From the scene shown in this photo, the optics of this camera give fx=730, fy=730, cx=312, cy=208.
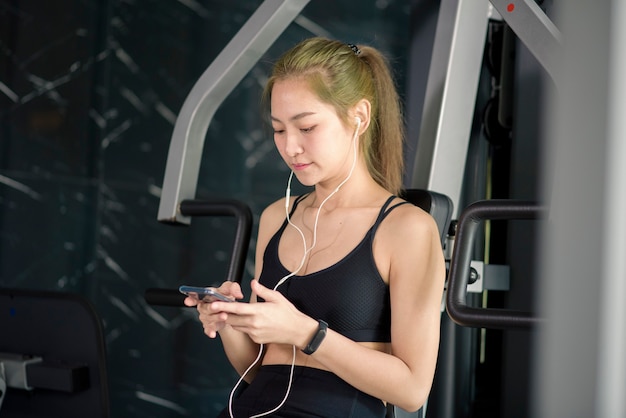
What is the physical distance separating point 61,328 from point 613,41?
63.3 inches

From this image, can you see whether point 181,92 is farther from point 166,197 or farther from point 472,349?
point 472,349

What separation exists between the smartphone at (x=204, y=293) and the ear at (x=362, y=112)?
0.48m

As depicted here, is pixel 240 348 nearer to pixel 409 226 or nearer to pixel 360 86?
pixel 409 226

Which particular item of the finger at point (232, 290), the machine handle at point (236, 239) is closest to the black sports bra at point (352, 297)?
the finger at point (232, 290)

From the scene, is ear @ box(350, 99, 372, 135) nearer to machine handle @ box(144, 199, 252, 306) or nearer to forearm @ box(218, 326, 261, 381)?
machine handle @ box(144, 199, 252, 306)

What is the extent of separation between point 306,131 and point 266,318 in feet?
1.38

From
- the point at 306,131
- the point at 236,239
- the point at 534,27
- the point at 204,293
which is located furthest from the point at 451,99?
the point at 204,293

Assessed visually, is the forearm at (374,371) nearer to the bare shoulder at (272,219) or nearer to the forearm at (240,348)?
the forearm at (240,348)

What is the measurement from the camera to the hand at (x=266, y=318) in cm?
114

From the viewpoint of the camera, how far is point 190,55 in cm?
287

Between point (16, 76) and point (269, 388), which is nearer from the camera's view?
point (269, 388)

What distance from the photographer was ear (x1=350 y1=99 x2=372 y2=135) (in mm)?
1453

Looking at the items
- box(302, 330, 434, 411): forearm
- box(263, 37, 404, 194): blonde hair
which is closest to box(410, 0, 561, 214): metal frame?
box(263, 37, 404, 194): blonde hair

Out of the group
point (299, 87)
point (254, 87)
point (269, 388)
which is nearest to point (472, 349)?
point (269, 388)
